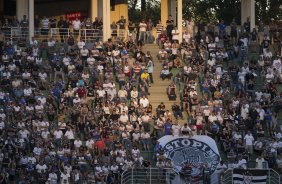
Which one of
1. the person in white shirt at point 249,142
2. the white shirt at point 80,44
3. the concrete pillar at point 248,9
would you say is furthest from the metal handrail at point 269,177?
the concrete pillar at point 248,9

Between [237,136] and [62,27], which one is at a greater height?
[62,27]

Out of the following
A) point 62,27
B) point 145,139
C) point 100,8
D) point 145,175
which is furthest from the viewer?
point 100,8

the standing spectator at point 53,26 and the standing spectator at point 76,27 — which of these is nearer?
the standing spectator at point 53,26

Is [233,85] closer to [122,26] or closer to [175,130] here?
[175,130]

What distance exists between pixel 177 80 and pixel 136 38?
4872 millimetres

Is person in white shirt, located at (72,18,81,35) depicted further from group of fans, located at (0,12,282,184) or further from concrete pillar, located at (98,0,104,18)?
group of fans, located at (0,12,282,184)

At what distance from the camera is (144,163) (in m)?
40.9

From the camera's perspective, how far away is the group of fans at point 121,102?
4109 centimetres

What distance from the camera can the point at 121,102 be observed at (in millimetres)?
44125

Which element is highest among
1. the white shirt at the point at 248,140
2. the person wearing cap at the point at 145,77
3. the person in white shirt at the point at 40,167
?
the person wearing cap at the point at 145,77

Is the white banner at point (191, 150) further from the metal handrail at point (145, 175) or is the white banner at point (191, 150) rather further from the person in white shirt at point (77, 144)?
the person in white shirt at point (77, 144)

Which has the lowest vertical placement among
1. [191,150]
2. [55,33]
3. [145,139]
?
[191,150]

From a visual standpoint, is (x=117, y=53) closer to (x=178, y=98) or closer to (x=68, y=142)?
(x=178, y=98)

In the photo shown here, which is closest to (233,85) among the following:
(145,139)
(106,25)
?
(145,139)
